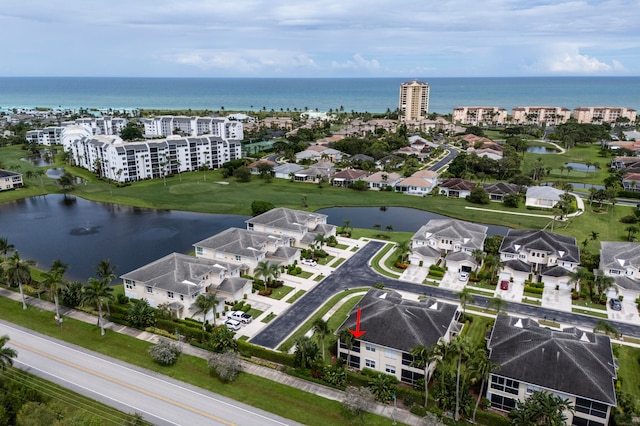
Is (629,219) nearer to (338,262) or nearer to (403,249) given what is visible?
(403,249)

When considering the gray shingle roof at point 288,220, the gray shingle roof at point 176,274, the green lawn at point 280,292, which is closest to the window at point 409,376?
the green lawn at point 280,292

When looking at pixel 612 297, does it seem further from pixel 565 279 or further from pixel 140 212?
pixel 140 212

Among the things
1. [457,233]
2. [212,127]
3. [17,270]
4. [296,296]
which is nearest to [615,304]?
[457,233]

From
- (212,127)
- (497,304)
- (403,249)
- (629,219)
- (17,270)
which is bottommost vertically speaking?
(497,304)

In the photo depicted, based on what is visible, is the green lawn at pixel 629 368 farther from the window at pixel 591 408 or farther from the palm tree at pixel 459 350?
the palm tree at pixel 459 350

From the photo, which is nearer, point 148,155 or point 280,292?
point 280,292

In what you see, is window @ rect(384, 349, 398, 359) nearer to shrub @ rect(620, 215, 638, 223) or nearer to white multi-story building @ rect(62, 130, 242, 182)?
shrub @ rect(620, 215, 638, 223)

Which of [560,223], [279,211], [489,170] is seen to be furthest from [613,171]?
[279,211]
